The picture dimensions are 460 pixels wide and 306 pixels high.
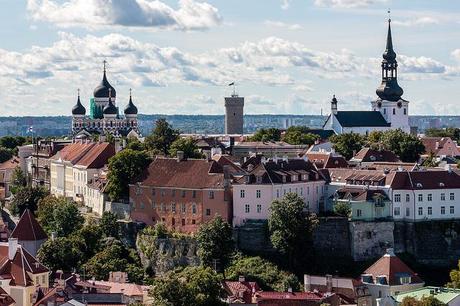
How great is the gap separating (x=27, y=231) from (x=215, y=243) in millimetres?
14708

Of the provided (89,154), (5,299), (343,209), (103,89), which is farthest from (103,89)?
(5,299)

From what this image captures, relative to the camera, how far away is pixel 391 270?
6625 cm

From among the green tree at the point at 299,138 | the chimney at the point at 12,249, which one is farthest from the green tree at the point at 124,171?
the green tree at the point at 299,138

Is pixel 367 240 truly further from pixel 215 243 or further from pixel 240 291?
pixel 240 291

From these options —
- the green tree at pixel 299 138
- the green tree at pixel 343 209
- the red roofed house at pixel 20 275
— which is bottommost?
the red roofed house at pixel 20 275

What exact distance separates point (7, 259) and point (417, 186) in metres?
26.2

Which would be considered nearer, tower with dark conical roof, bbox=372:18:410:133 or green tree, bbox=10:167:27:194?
green tree, bbox=10:167:27:194

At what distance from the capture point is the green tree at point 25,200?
9756 centimetres

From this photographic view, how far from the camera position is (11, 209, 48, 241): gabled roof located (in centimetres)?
7831

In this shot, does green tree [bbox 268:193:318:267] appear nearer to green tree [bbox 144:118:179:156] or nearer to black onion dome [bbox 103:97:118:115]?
green tree [bbox 144:118:179:156]

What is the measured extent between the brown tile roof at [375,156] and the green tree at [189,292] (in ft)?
109

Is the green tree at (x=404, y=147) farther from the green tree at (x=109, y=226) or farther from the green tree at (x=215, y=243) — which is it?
the green tree at (x=215, y=243)

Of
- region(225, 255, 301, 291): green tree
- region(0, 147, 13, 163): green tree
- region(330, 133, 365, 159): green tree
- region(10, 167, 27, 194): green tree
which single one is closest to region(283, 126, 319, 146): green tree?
region(330, 133, 365, 159): green tree

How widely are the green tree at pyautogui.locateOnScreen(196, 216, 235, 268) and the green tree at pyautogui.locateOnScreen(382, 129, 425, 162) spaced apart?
2827 centimetres
